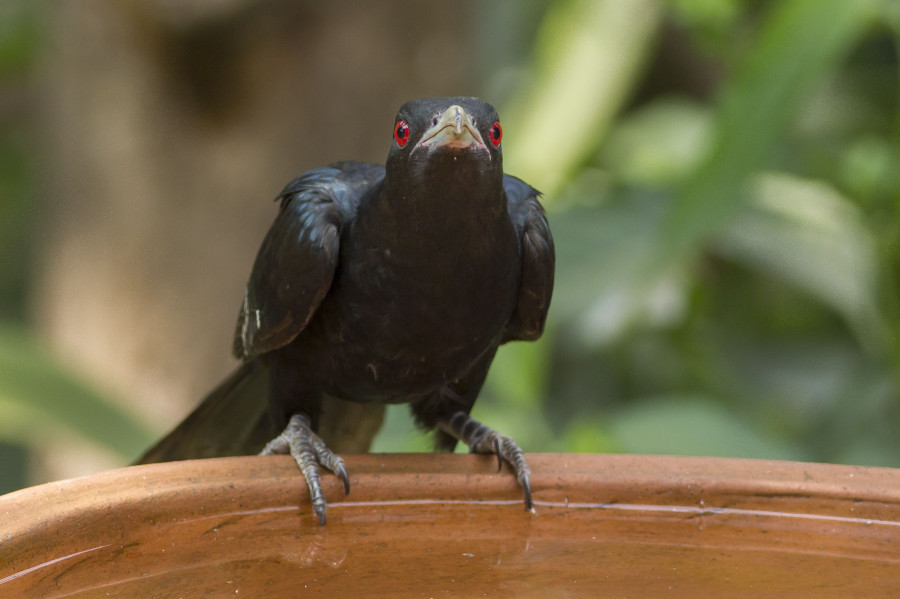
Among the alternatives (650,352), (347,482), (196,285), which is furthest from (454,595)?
(650,352)

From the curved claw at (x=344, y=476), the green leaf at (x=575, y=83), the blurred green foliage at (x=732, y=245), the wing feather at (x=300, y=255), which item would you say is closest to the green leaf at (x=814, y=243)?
the blurred green foliage at (x=732, y=245)

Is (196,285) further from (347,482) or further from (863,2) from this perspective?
(863,2)

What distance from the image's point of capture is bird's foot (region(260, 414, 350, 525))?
86.8 inches

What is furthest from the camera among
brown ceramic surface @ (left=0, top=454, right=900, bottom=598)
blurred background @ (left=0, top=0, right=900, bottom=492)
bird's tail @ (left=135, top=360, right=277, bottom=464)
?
blurred background @ (left=0, top=0, right=900, bottom=492)

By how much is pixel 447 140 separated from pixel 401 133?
0.55ft

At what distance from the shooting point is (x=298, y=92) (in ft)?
14.3

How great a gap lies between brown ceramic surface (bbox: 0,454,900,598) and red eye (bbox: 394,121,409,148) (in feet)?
2.33

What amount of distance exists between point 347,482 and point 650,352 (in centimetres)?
307

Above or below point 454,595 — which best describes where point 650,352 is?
above

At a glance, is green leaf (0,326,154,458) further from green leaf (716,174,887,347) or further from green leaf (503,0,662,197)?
green leaf (716,174,887,347)

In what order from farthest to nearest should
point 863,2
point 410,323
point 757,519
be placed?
point 863,2 → point 410,323 → point 757,519

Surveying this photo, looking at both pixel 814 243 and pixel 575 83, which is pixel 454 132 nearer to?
pixel 814 243

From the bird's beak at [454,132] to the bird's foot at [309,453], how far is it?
2.40ft

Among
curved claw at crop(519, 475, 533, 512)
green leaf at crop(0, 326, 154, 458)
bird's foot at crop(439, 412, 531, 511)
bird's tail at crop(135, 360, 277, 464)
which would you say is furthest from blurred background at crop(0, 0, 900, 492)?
curved claw at crop(519, 475, 533, 512)
